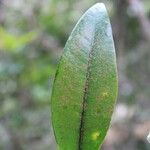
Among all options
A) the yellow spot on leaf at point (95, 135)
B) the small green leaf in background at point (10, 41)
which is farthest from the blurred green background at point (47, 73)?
the yellow spot on leaf at point (95, 135)

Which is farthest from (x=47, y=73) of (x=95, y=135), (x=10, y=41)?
(x=95, y=135)

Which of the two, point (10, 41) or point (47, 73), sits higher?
point (10, 41)

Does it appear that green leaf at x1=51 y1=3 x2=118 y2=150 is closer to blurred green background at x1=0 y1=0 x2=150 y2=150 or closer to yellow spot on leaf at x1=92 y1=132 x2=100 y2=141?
yellow spot on leaf at x1=92 y1=132 x2=100 y2=141

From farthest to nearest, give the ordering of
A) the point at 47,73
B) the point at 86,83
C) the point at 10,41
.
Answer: the point at 47,73
the point at 10,41
the point at 86,83

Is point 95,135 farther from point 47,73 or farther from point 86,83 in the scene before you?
point 47,73

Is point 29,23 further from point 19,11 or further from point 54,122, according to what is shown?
point 54,122

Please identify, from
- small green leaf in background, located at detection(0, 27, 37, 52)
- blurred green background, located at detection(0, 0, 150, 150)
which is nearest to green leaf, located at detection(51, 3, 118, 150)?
small green leaf in background, located at detection(0, 27, 37, 52)
